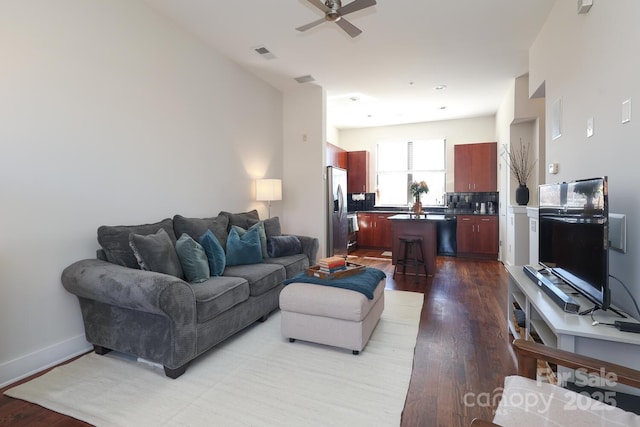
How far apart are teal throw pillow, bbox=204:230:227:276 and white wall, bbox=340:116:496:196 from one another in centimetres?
550

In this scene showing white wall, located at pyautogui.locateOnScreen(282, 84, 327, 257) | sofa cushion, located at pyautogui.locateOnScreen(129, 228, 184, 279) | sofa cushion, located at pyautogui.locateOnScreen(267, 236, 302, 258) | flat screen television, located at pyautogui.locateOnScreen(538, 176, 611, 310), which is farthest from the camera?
white wall, located at pyautogui.locateOnScreen(282, 84, 327, 257)

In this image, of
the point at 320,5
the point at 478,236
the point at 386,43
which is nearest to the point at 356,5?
the point at 320,5

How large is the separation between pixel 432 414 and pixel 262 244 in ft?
8.05

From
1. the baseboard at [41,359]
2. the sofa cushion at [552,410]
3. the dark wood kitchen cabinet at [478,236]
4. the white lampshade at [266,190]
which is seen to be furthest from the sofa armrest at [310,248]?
the dark wood kitchen cabinet at [478,236]

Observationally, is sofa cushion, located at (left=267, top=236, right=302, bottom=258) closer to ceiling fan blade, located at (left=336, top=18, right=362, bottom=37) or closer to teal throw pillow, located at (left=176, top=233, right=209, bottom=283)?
teal throw pillow, located at (left=176, top=233, right=209, bottom=283)

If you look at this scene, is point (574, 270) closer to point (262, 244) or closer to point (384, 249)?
point (262, 244)

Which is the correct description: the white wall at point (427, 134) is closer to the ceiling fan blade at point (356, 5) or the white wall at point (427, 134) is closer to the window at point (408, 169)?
the window at point (408, 169)

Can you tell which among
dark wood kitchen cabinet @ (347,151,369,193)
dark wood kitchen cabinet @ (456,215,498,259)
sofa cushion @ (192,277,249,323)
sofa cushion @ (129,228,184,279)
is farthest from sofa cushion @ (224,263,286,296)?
dark wood kitchen cabinet @ (347,151,369,193)

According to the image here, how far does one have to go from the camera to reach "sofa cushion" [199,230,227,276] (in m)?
2.83

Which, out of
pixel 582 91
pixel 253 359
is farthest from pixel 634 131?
pixel 253 359

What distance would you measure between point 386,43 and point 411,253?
300 cm

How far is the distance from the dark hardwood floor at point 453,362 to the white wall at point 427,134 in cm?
380

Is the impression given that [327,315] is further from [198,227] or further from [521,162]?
[521,162]

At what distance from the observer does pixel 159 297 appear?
1.91 m
